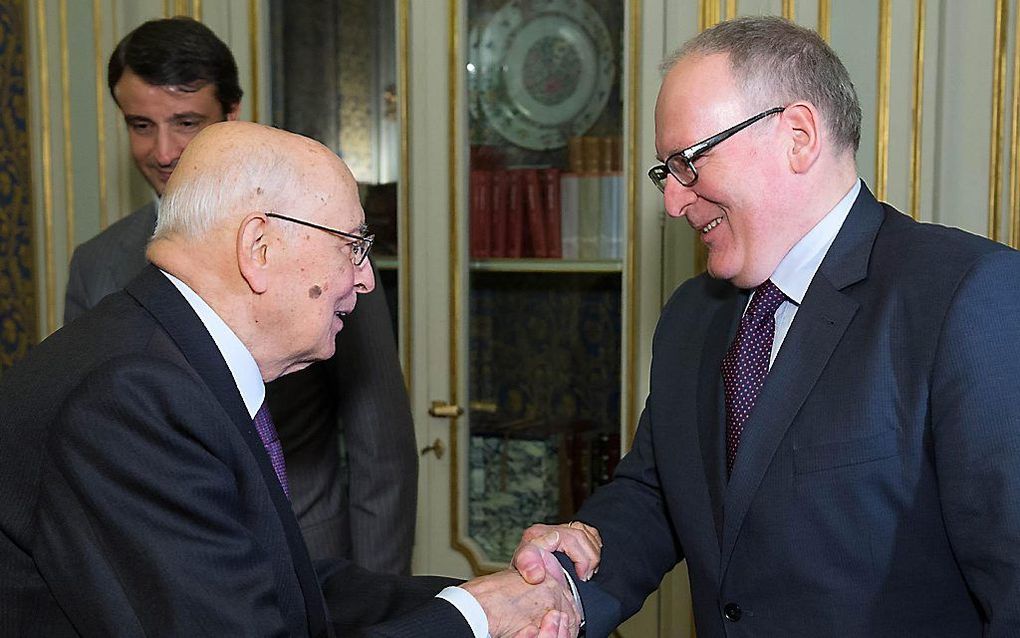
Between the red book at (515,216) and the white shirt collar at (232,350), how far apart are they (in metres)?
1.56

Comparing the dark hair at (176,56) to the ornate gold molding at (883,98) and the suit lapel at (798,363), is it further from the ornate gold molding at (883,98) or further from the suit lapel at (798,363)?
the ornate gold molding at (883,98)

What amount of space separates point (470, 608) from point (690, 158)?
0.77 metres

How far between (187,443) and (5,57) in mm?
2459

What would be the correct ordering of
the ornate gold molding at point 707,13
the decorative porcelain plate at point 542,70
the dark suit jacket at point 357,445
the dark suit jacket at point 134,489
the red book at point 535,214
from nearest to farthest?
the dark suit jacket at point 134,489 → the dark suit jacket at point 357,445 → the ornate gold molding at point 707,13 → the decorative porcelain plate at point 542,70 → the red book at point 535,214

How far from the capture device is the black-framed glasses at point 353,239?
1.40 m

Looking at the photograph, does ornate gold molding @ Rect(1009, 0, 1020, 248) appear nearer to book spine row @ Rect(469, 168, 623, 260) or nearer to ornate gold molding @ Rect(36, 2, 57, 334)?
book spine row @ Rect(469, 168, 623, 260)

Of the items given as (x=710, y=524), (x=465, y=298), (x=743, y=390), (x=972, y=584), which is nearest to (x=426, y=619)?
(x=710, y=524)

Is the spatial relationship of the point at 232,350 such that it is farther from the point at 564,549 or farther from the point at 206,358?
the point at 564,549

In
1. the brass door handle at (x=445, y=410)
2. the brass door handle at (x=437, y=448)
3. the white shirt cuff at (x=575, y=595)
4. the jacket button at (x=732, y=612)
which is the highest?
the jacket button at (x=732, y=612)

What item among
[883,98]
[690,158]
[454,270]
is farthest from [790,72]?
[454,270]

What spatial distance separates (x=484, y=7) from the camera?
9.51 ft

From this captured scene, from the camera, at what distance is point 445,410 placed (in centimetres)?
296

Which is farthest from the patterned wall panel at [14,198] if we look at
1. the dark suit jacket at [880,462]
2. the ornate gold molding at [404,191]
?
the dark suit jacket at [880,462]

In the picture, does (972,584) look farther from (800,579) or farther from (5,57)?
(5,57)
